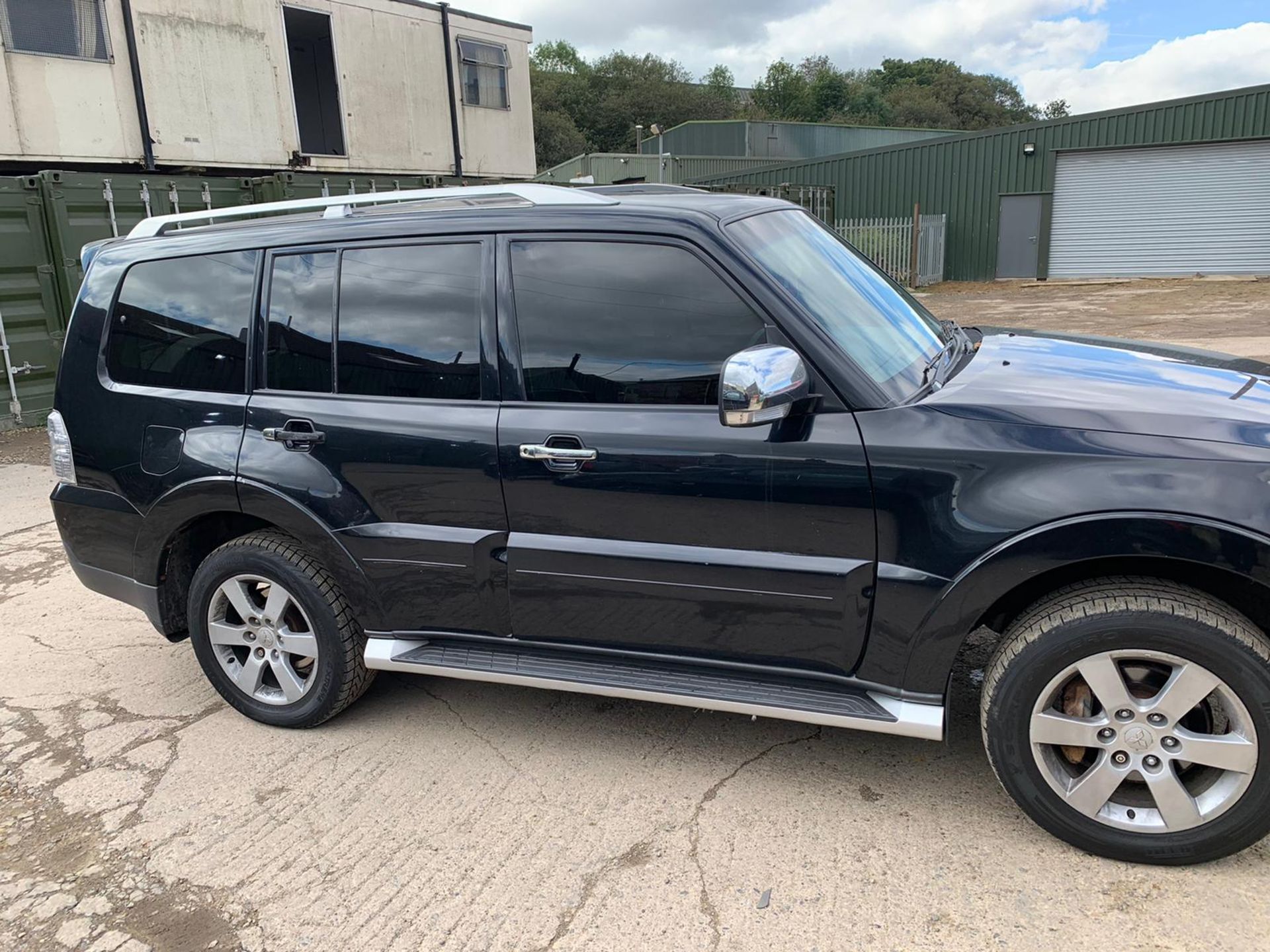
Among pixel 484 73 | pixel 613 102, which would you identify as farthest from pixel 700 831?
pixel 613 102

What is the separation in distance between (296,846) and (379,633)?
769 millimetres

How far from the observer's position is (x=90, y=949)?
2471mm

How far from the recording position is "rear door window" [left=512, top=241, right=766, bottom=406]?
2.77m

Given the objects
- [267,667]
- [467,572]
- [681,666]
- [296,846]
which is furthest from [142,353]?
[681,666]

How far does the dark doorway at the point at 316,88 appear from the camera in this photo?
56.6 ft

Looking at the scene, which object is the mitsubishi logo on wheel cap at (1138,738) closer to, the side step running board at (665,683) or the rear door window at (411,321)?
the side step running board at (665,683)

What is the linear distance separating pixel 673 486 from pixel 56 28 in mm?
15056

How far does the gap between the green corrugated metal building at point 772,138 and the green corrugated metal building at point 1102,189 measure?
752 inches

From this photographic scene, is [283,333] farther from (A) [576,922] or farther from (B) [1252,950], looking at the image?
(B) [1252,950]

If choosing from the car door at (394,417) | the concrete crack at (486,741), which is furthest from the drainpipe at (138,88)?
the concrete crack at (486,741)

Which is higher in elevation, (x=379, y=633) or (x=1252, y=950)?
(x=379, y=633)

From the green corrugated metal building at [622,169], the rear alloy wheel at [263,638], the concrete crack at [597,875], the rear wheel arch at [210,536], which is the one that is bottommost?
the concrete crack at [597,875]

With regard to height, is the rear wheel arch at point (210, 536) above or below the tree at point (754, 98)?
below

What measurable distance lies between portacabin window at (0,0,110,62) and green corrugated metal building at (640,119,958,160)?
1332 inches
